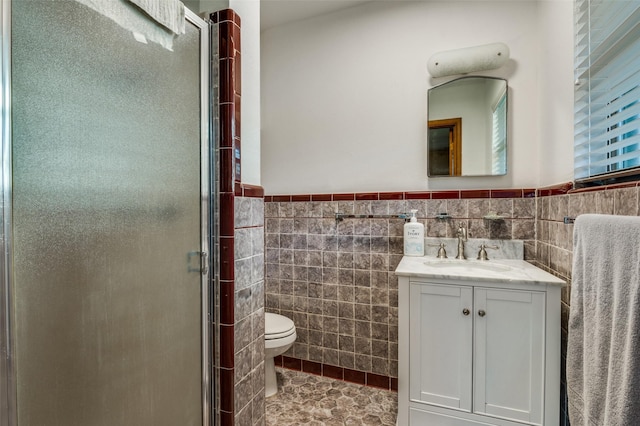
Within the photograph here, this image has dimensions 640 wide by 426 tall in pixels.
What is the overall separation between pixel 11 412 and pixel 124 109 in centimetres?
76

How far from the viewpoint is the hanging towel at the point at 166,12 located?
0.95 meters

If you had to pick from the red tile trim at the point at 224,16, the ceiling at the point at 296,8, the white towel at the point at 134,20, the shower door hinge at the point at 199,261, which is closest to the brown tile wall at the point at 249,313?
the shower door hinge at the point at 199,261

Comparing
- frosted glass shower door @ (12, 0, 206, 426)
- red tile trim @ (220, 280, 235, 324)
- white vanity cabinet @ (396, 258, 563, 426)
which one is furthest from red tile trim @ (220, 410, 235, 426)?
white vanity cabinet @ (396, 258, 563, 426)

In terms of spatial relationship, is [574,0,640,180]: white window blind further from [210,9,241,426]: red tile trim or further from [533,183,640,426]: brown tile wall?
[210,9,241,426]: red tile trim

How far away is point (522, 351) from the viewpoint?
1.38 metres

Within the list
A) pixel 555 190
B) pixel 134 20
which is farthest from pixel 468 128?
pixel 134 20

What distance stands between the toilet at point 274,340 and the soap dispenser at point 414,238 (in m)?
0.85

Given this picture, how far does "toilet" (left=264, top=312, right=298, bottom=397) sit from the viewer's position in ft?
5.81

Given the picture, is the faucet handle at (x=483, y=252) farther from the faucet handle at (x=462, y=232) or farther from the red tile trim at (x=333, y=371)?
the red tile trim at (x=333, y=371)

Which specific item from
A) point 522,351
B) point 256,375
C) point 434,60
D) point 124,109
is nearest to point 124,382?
point 256,375

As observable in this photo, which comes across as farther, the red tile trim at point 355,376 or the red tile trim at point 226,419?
the red tile trim at point 355,376

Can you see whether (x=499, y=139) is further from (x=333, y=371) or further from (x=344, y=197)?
(x=333, y=371)

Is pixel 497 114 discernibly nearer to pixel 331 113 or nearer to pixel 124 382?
pixel 331 113

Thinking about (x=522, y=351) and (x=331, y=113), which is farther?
(x=331, y=113)
